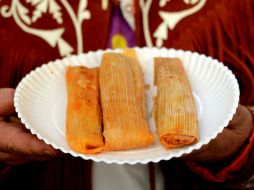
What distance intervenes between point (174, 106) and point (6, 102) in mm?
271

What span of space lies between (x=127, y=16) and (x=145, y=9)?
4 cm

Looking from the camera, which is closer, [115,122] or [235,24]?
[115,122]

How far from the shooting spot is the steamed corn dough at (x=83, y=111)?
61 cm

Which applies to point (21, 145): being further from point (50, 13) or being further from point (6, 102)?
point (50, 13)

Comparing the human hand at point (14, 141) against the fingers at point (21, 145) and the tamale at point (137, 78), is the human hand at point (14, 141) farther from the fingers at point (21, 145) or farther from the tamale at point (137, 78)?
the tamale at point (137, 78)

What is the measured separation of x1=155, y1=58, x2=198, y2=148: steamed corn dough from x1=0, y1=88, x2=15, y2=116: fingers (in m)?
0.24

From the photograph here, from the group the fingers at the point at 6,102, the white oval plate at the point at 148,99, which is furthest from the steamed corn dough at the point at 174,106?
the fingers at the point at 6,102

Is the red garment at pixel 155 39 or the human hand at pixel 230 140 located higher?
the red garment at pixel 155 39

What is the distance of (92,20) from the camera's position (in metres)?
0.87

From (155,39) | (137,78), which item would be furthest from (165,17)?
(137,78)

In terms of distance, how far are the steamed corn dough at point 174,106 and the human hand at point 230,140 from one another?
10cm

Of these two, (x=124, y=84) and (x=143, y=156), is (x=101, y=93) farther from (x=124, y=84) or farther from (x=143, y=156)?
(x=143, y=156)

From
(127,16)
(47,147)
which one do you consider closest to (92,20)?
(127,16)

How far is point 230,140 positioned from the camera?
762 millimetres
